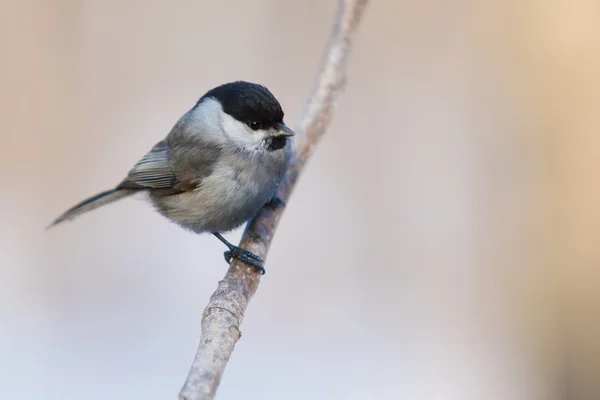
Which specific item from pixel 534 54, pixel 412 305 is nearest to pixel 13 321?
pixel 412 305

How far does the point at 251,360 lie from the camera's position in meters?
3.26

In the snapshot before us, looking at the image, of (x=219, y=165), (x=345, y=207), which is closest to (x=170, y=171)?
(x=219, y=165)

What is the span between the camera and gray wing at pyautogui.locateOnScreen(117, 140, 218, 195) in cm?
234

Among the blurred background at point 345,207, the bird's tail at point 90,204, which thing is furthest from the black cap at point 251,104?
the blurred background at point 345,207

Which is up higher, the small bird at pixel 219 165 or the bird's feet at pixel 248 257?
the small bird at pixel 219 165

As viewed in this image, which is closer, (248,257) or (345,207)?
(248,257)

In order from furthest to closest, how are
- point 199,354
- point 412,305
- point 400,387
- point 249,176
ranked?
point 412,305, point 400,387, point 249,176, point 199,354

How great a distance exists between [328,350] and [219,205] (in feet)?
4.55

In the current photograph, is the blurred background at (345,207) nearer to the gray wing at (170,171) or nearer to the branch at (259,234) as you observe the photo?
the gray wing at (170,171)

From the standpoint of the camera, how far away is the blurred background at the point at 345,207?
3260 mm

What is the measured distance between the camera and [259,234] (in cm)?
210

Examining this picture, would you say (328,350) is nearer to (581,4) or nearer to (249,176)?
(249,176)

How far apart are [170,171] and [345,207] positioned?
150 cm

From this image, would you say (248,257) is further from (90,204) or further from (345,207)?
(345,207)
